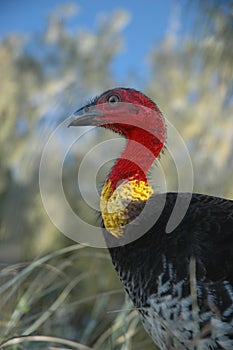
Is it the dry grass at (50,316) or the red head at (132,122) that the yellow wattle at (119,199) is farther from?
the dry grass at (50,316)

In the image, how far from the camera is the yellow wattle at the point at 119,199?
182cm

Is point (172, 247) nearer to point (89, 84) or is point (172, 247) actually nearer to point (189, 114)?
point (189, 114)

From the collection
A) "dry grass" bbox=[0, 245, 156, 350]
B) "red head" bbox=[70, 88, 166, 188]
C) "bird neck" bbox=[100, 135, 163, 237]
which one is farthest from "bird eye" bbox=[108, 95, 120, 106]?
"dry grass" bbox=[0, 245, 156, 350]

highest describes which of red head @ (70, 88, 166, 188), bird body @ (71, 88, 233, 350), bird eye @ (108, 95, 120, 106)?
bird eye @ (108, 95, 120, 106)

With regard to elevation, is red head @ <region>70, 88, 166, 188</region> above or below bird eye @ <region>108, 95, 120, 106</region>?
below

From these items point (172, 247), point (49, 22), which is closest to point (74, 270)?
point (172, 247)

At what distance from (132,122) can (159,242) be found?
50 centimetres

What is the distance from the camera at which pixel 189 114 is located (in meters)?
4.90

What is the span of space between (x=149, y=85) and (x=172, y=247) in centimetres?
427

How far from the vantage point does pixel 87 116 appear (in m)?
1.96

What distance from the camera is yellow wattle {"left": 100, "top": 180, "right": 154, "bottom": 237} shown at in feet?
5.98

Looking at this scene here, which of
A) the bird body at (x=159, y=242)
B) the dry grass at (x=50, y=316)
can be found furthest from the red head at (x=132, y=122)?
the dry grass at (x=50, y=316)

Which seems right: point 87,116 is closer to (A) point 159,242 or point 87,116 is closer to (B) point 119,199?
(B) point 119,199

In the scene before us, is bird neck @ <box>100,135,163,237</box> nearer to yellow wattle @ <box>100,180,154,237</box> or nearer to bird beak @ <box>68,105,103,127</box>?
yellow wattle @ <box>100,180,154,237</box>
